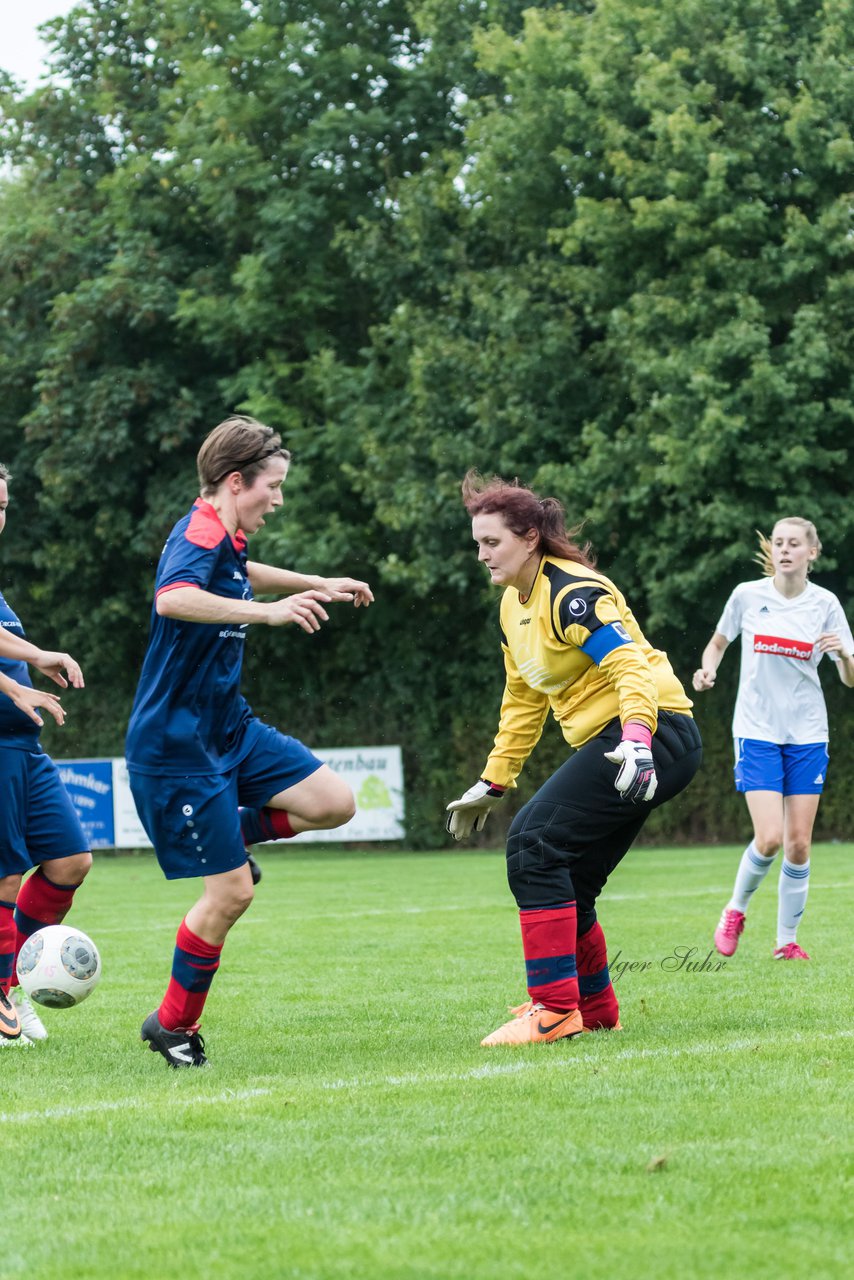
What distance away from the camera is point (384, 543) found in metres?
26.8

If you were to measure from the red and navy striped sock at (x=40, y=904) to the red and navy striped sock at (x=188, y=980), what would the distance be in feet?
4.02

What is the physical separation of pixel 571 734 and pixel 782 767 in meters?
3.29

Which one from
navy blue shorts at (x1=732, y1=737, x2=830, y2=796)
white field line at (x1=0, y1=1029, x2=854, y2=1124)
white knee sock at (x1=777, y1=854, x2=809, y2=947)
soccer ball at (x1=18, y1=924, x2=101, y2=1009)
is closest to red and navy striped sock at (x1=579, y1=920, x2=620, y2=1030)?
white field line at (x1=0, y1=1029, x2=854, y2=1124)

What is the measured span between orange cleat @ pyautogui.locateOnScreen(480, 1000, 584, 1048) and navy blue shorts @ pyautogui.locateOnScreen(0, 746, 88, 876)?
1.94 metres

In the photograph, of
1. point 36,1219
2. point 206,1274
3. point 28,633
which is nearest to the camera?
point 206,1274

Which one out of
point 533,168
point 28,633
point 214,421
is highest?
point 533,168

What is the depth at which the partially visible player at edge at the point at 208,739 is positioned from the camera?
573cm

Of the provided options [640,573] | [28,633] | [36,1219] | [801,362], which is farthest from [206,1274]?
[28,633]

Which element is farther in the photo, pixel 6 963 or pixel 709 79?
pixel 709 79

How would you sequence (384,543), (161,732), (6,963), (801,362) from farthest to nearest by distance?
1. (384,543)
2. (801,362)
3. (6,963)
4. (161,732)

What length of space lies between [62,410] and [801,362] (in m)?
12.3

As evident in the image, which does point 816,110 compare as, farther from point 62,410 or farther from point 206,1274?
point 206,1274

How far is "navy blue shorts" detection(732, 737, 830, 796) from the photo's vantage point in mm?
9227

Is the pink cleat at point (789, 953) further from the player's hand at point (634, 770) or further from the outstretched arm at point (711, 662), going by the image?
the player's hand at point (634, 770)
